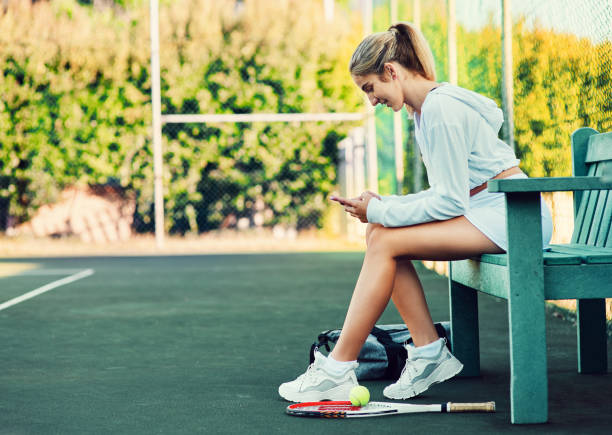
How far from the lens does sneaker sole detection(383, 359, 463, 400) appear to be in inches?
117

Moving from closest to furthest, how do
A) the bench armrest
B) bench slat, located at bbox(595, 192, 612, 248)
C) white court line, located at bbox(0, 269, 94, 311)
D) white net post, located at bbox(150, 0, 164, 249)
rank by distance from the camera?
1. the bench armrest
2. bench slat, located at bbox(595, 192, 612, 248)
3. white court line, located at bbox(0, 269, 94, 311)
4. white net post, located at bbox(150, 0, 164, 249)

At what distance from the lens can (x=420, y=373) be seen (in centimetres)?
298

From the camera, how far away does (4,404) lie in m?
2.97

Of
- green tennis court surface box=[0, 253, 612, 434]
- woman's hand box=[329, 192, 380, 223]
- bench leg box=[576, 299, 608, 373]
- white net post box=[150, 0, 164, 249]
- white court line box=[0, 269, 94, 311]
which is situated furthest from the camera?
white net post box=[150, 0, 164, 249]

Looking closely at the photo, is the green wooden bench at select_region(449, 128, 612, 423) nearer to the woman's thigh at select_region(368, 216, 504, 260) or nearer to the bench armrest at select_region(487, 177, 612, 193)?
the bench armrest at select_region(487, 177, 612, 193)

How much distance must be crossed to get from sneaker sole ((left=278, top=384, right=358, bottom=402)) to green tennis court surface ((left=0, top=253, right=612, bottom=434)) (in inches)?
2.4

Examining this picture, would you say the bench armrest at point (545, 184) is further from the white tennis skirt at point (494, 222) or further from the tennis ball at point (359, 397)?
the tennis ball at point (359, 397)

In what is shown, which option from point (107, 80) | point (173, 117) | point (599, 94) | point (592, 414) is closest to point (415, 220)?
point (592, 414)

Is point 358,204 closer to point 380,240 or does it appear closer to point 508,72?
point 380,240

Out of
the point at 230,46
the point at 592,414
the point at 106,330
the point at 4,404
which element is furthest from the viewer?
the point at 230,46

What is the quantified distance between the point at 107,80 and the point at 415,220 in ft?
34.3

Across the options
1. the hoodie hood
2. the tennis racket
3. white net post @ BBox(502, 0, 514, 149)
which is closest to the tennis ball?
the tennis racket

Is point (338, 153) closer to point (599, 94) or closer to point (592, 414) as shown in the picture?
point (599, 94)

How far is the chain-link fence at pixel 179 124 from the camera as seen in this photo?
12438mm
